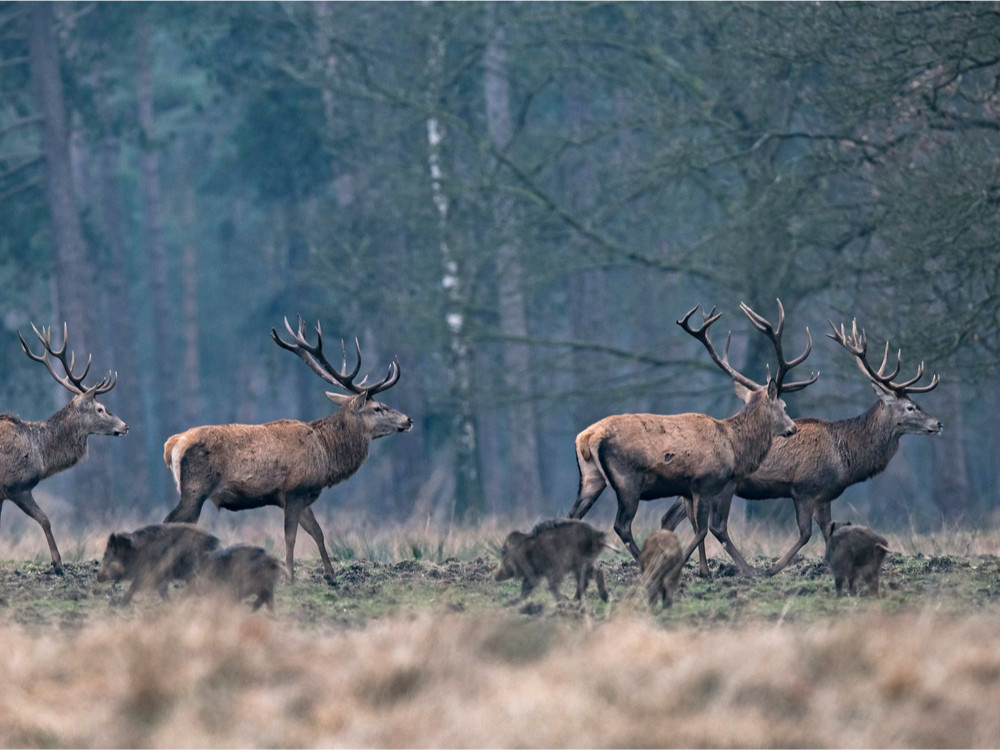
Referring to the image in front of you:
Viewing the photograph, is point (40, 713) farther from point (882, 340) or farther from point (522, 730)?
point (882, 340)

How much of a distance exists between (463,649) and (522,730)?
35.0 inches

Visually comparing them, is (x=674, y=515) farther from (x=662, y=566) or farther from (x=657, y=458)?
(x=662, y=566)

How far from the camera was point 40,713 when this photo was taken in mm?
5371

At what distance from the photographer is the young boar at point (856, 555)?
8320mm

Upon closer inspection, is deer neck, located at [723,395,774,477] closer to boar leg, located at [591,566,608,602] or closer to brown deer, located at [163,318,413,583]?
boar leg, located at [591,566,608,602]

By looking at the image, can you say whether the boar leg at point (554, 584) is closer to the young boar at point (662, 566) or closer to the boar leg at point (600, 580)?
the boar leg at point (600, 580)

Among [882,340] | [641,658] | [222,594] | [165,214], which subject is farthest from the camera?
[165,214]

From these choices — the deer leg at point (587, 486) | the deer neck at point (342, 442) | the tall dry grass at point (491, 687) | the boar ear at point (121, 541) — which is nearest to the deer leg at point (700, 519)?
the deer leg at point (587, 486)

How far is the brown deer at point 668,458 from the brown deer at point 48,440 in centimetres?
377

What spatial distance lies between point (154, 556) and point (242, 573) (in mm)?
713

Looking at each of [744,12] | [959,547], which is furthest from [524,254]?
[959,547]

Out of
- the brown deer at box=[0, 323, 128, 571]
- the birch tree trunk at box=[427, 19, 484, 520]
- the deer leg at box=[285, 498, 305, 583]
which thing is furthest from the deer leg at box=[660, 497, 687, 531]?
the birch tree trunk at box=[427, 19, 484, 520]

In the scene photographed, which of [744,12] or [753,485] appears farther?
[744,12]

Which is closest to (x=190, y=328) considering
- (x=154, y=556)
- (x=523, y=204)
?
(x=523, y=204)
